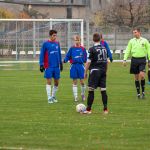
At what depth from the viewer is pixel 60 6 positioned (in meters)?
81.7

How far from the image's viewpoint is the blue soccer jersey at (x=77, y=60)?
21.0 m

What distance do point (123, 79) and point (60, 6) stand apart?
165ft

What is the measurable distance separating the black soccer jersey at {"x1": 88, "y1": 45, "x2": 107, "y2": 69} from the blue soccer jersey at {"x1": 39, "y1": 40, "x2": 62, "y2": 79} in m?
3.32

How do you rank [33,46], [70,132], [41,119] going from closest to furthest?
[70,132] → [41,119] → [33,46]

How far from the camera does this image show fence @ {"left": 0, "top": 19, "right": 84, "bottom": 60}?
42.0m

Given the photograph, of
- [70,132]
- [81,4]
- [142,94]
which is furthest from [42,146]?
[81,4]

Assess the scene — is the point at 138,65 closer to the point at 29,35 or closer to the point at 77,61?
the point at 77,61

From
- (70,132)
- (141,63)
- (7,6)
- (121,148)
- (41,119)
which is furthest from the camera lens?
(7,6)

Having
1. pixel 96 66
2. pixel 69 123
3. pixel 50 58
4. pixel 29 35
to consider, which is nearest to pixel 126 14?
pixel 29 35

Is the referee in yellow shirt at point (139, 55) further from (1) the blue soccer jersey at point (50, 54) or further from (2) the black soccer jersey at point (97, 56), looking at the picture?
(2) the black soccer jersey at point (97, 56)

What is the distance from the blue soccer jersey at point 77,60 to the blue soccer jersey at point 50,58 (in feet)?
2.96

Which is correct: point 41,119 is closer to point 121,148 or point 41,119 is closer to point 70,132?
point 70,132

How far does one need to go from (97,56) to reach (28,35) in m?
25.8

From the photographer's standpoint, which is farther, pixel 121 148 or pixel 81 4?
pixel 81 4
